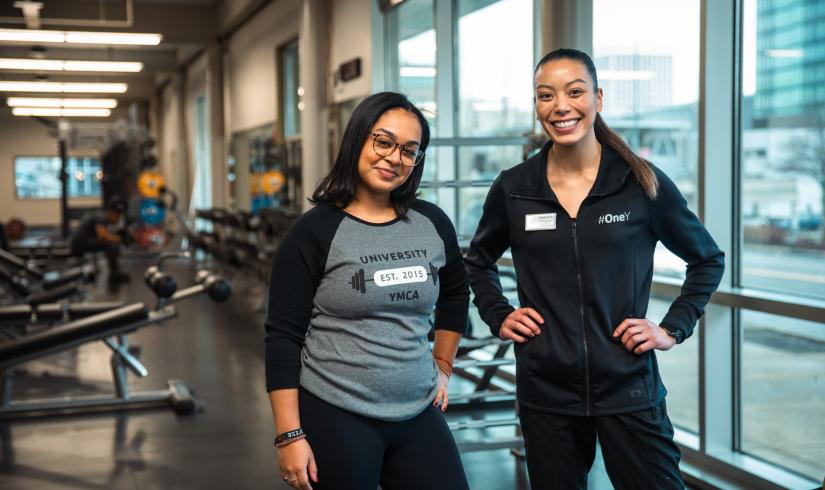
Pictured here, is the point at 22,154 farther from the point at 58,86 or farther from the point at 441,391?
the point at 441,391

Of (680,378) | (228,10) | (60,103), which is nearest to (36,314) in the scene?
(680,378)

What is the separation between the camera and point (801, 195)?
344cm

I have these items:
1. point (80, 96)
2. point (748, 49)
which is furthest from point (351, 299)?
point (80, 96)

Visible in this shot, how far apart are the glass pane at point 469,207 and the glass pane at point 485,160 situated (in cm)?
11

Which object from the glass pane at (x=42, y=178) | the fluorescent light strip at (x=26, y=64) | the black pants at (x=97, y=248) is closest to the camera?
the fluorescent light strip at (x=26, y=64)

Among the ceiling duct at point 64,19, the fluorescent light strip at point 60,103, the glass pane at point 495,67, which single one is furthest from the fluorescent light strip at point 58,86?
the glass pane at point 495,67

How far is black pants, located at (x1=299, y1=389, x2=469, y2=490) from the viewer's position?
178 cm

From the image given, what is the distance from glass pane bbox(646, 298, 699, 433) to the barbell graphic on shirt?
2.42 metres

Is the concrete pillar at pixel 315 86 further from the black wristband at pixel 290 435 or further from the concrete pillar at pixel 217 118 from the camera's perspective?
the black wristband at pixel 290 435

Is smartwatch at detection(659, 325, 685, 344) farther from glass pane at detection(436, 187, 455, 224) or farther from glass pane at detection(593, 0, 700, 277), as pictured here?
glass pane at detection(436, 187, 455, 224)

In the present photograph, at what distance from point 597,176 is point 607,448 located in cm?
57

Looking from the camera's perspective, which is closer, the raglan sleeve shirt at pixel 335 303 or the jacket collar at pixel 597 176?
the raglan sleeve shirt at pixel 335 303

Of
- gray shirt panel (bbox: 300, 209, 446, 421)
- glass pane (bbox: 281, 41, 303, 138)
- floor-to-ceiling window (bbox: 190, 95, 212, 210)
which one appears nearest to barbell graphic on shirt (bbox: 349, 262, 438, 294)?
gray shirt panel (bbox: 300, 209, 446, 421)

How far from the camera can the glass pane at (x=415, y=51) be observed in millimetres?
7145
